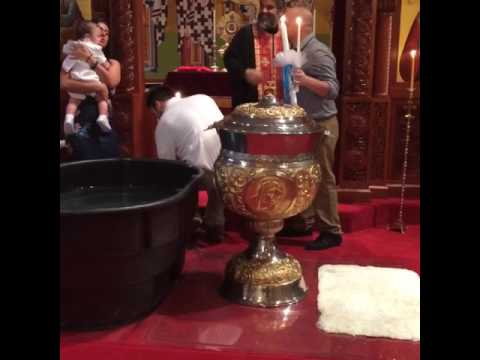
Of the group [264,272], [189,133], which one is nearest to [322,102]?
[189,133]

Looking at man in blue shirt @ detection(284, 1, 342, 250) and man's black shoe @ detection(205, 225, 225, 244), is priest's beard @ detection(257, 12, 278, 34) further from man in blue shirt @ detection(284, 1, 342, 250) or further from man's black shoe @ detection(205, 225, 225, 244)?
man's black shoe @ detection(205, 225, 225, 244)

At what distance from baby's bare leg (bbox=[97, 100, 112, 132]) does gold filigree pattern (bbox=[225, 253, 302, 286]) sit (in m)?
1.52

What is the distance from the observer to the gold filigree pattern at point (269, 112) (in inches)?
90.7

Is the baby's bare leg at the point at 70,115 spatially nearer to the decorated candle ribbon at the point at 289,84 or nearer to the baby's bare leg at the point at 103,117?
the baby's bare leg at the point at 103,117

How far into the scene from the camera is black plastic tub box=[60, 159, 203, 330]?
1.92 metres

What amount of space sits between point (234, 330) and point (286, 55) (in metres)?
1.27

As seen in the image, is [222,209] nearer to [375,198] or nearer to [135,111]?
[135,111]

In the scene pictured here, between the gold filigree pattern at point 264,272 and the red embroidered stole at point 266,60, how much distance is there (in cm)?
131

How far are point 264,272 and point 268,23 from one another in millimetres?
1754

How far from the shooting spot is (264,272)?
245 cm

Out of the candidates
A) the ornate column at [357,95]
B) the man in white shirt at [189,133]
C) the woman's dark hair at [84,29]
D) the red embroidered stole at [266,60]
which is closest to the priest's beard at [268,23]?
the red embroidered stole at [266,60]

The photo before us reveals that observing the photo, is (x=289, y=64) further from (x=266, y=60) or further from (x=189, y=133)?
(x=266, y=60)

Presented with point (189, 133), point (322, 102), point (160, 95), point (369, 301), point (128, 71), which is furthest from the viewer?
point (128, 71)

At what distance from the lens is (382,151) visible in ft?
13.0
